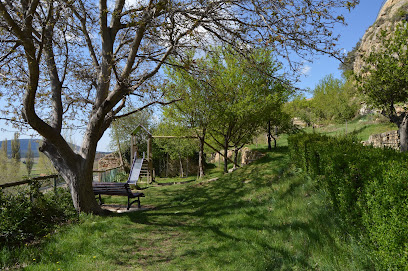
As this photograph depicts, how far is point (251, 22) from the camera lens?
249 inches

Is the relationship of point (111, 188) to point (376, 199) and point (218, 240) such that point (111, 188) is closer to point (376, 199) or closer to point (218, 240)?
point (218, 240)

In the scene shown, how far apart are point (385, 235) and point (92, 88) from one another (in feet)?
32.3

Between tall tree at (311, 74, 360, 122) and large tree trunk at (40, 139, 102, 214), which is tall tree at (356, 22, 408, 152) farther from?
tall tree at (311, 74, 360, 122)

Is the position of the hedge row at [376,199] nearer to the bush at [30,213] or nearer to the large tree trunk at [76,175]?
the bush at [30,213]

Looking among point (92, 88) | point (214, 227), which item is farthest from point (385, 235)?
point (92, 88)

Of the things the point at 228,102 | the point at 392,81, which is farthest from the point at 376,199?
the point at 228,102

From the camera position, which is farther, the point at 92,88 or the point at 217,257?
the point at 92,88

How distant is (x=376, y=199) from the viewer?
314 cm

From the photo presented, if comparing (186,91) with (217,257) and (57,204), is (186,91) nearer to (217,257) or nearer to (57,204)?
(57,204)

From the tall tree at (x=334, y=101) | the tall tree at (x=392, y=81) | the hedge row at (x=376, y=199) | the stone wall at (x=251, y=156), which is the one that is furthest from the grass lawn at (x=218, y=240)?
the tall tree at (x=334, y=101)

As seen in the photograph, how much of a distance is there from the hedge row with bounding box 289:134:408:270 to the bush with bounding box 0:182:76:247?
555 cm

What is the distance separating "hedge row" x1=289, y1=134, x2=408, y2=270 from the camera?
8.95ft

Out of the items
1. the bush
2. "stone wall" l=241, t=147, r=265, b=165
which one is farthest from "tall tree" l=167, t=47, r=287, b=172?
the bush

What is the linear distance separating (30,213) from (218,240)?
4036mm
